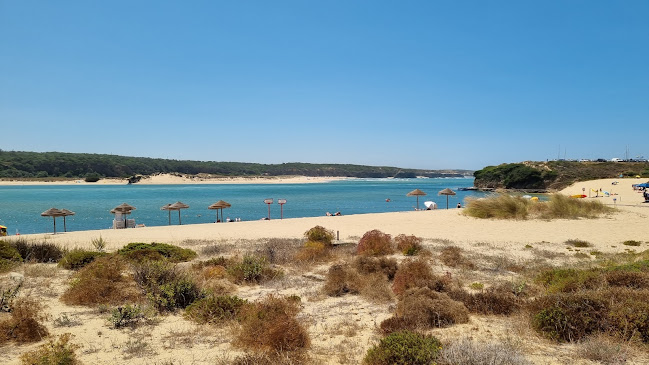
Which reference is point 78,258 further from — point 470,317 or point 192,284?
point 470,317

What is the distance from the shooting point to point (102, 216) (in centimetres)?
3631

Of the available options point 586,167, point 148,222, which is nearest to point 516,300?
point 148,222

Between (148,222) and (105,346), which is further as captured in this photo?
(148,222)

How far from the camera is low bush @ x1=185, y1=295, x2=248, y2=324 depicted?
6.37 metres

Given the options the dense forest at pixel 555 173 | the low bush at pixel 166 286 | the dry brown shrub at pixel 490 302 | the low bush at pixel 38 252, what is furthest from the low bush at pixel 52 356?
the dense forest at pixel 555 173

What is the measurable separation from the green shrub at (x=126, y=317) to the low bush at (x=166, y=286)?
18.7 inches

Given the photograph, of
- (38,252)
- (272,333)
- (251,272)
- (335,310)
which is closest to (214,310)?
(272,333)

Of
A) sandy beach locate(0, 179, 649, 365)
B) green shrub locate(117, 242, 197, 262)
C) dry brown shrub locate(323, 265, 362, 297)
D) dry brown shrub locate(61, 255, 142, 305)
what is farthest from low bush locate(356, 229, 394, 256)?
dry brown shrub locate(61, 255, 142, 305)

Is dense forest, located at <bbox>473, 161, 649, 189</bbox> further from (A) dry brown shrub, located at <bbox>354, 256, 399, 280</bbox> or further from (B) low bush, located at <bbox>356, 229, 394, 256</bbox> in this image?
(A) dry brown shrub, located at <bbox>354, 256, 399, 280</bbox>

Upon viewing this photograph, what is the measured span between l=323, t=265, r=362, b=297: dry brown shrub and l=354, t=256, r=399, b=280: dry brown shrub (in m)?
0.51

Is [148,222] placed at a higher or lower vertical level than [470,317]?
lower

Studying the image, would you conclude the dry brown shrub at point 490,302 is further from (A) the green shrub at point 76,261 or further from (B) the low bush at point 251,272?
(A) the green shrub at point 76,261

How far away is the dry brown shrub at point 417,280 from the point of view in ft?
24.9

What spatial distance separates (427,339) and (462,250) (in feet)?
30.4
